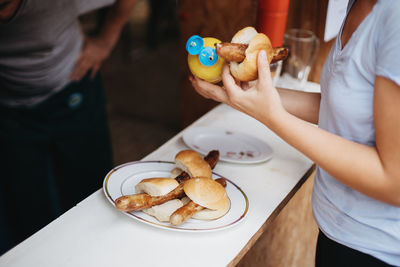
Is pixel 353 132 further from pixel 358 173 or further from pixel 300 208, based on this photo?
pixel 300 208

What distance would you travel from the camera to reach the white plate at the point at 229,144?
1.39 meters

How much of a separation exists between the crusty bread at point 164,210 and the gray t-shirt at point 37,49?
42.7 inches

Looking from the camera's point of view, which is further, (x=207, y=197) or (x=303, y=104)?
(x=303, y=104)

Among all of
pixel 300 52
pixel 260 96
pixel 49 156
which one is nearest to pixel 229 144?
pixel 260 96

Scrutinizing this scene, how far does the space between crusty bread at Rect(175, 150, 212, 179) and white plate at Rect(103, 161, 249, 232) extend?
0.06 meters

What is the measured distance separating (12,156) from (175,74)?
382 cm

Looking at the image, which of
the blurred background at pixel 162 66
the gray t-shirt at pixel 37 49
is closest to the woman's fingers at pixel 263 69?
the gray t-shirt at pixel 37 49

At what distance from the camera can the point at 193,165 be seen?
1124 mm

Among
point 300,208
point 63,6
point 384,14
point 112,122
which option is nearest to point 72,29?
point 63,6

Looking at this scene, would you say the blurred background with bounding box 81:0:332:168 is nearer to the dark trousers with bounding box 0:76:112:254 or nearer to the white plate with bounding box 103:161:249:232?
the dark trousers with bounding box 0:76:112:254

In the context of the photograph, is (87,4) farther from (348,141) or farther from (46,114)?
(348,141)

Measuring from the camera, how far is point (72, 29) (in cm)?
189

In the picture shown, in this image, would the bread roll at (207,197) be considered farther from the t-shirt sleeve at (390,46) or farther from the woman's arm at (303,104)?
the t-shirt sleeve at (390,46)

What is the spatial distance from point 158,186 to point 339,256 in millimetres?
502
